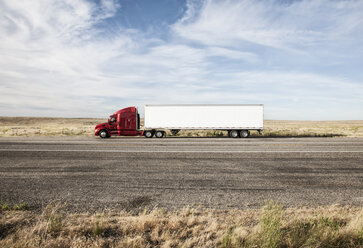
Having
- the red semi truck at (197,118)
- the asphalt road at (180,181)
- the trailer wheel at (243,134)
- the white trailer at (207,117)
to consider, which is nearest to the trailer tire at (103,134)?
the red semi truck at (197,118)

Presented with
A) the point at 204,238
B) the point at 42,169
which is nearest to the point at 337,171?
the point at 204,238

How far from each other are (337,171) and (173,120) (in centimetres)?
1849

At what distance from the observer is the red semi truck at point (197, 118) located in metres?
25.4

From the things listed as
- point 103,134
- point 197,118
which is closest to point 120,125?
point 103,134

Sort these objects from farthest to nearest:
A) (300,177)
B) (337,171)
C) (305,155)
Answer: (305,155), (337,171), (300,177)

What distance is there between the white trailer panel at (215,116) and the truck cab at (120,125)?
3398 millimetres

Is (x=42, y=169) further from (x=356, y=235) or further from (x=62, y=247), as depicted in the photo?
(x=356, y=235)

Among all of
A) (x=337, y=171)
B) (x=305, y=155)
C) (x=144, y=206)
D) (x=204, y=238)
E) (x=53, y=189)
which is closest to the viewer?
(x=204, y=238)

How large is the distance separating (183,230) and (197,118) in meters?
21.8

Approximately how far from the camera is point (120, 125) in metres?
25.3

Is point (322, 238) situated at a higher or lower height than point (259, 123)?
lower

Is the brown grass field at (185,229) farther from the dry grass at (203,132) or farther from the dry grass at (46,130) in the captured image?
the dry grass at (46,130)

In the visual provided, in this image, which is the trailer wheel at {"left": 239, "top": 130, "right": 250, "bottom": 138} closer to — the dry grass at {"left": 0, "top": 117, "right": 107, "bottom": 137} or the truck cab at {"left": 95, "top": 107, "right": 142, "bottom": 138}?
the truck cab at {"left": 95, "top": 107, "right": 142, "bottom": 138}

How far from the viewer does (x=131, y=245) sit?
3.56m
